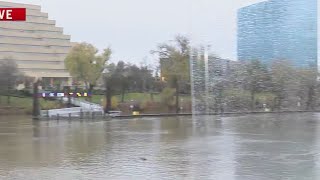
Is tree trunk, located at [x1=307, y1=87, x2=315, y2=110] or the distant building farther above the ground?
the distant building

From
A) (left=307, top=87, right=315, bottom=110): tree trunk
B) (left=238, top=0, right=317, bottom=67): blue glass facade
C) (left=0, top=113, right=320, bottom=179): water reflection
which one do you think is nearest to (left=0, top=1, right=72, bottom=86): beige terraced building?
(left=307, top=87, right=315, bottom=110): tree trunk

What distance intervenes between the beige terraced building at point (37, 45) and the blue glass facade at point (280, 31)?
75376 millimetres

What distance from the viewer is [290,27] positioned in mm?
24453

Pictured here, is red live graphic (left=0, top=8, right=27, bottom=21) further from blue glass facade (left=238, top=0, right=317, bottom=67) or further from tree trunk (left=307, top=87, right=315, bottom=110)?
tree trunk (left=307, top=87, right=315, bottom=110)

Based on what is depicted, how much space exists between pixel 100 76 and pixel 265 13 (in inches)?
1621

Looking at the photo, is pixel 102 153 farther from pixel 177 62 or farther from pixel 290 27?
pixel 177 62

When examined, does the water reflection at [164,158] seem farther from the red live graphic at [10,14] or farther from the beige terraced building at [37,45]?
the beige terraced building at [37,45]

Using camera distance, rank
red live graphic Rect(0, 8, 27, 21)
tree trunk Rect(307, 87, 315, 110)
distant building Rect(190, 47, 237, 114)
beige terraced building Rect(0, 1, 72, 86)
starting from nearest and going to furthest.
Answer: red live graphic Rect(0, 8, 27, 21)
distant building Rect(190, 47, 237, 114)
tree trunk Rect(307, 87, 315, 110)
beige terraced building Rect(0, 1, 72, 86)

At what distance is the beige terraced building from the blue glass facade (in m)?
75.4

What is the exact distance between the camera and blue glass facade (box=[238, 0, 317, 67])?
24.0m

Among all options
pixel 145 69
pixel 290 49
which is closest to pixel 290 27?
pixel 290 49

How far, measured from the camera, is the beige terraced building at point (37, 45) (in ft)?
332

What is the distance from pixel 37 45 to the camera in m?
108

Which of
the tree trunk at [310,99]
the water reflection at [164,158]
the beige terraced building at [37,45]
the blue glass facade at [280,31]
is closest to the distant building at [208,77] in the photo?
the blue glass facade at [280,31]
